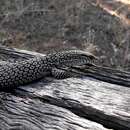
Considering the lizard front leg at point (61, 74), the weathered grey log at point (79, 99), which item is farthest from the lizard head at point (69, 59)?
the weathered grey log at point (79, 99)

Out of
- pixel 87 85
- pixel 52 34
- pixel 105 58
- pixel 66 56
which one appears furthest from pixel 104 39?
pixel 87 85

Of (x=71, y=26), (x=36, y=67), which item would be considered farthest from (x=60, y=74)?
(x=71, y=26)

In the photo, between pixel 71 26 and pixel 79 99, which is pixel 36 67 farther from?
pixel 71 26

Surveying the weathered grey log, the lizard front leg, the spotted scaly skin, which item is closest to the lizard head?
the spotted scaly skin

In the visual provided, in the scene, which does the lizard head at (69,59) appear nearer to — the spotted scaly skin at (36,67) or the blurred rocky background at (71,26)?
the spotted scaly skin at (36,67)

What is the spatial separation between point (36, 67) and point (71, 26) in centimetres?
453

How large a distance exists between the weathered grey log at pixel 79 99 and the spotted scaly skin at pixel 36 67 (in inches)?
5.1

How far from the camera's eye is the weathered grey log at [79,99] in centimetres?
407

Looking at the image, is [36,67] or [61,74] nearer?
[61,74]

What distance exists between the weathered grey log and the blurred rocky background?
360cm

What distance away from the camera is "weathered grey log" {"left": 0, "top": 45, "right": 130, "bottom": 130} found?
407 centimetres

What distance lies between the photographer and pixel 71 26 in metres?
9.62

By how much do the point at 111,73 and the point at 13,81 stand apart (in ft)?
4.41

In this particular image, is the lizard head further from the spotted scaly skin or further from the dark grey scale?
the dark grey scale
